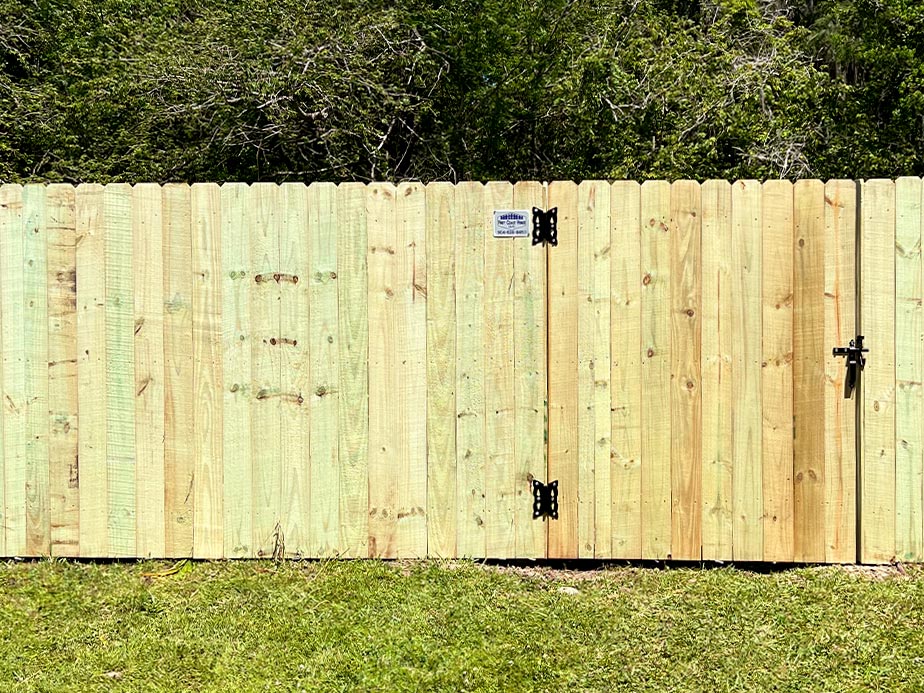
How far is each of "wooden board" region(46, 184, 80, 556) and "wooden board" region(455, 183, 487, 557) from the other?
139 centimetres

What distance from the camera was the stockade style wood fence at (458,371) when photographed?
3.67 metres

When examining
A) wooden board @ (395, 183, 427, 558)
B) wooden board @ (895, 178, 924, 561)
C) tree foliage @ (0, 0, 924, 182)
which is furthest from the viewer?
tree foliage @ (0, 0, 924, 182)

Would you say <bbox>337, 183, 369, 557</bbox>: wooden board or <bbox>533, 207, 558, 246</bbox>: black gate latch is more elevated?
<bbox>533, 207, 558, 246</bbox>: black gate latch

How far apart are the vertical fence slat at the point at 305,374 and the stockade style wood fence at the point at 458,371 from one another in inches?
0.4

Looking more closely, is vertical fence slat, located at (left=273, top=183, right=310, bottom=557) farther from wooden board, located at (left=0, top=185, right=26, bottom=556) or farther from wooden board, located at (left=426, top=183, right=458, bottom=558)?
wooden board, located at (left=0, top=185, right=26, bottom=556)

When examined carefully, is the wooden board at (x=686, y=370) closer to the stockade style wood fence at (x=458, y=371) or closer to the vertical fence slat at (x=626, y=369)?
the stockade style wood fence at (x=458, y=371)

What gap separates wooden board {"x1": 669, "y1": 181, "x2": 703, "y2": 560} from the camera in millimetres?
3672

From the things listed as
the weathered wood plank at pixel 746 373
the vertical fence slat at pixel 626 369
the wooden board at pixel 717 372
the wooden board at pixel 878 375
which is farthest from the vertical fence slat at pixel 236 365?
the wooden board at pixel 878 375

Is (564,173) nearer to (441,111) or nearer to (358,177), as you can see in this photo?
(441,111)

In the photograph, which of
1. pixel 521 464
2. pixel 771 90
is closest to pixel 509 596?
pixel 521 464

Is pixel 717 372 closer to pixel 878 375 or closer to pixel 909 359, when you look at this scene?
pixel 878 375

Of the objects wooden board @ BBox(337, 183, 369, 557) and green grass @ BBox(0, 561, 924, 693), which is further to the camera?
wooden board @ BBox(337, 183, 369, 557)

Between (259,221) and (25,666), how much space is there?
1.96 m

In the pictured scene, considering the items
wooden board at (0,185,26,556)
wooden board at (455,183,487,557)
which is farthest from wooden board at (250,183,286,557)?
wooden board at (0,185,26,556)
